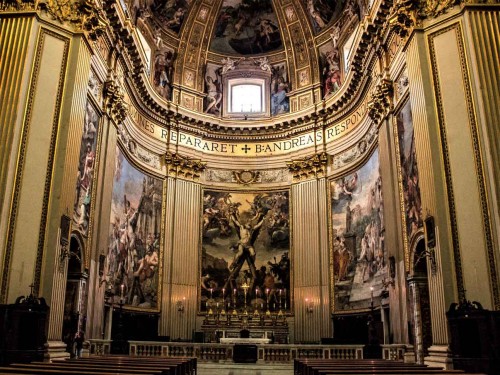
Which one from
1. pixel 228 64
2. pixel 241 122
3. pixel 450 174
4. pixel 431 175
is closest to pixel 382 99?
pixel 431 175

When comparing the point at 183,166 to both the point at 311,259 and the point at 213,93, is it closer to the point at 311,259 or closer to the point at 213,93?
the point at 213,93

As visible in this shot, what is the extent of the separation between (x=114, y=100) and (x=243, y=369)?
9861 millimetres

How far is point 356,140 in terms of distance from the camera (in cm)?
2127

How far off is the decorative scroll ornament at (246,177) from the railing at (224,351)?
9.92m

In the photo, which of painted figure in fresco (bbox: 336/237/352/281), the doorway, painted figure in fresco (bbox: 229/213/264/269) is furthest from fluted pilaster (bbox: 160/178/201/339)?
the doorway

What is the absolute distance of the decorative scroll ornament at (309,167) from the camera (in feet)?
75.7

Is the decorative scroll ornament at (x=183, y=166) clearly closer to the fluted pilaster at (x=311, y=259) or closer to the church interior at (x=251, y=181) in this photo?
the church interior at (x=251, y=181)

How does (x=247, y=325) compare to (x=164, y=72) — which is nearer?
(x=247, y=325)

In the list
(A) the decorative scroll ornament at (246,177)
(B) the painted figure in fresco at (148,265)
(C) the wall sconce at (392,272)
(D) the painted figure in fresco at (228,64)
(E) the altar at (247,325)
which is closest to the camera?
(C) the wall sconce at (392,272)

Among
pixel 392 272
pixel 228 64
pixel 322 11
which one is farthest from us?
pixel 228 64

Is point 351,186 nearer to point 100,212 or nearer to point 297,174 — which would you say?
point 297,174

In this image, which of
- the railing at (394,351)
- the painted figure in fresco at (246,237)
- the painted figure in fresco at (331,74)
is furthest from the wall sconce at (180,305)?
the painted figure in fresco at (331,74)

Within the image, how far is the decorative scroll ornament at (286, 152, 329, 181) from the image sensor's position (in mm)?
23078

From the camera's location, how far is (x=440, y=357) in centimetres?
1134
